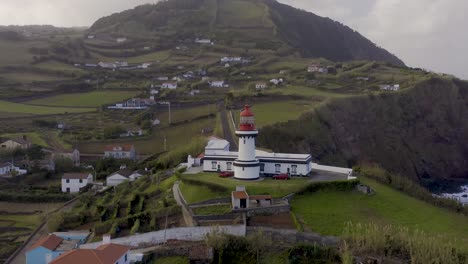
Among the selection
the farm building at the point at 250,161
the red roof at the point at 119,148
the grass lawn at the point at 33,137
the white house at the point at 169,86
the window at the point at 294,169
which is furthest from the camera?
the white house at the point at 169,86

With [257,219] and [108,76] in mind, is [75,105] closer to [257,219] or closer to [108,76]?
[108,76]

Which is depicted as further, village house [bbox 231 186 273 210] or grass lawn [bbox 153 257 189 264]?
village house [bbox 231 186 273 210]

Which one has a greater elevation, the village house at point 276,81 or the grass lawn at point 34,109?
the village house at point 276,81

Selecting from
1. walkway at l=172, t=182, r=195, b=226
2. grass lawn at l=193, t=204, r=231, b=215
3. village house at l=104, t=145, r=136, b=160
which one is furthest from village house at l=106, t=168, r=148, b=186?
grass lawn at l=193, t=204, r=231, b=215

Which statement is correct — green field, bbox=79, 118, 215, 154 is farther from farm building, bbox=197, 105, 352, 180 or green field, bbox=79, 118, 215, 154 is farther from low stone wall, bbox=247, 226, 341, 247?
low stone wall, bbox=247, 226, 341, 247

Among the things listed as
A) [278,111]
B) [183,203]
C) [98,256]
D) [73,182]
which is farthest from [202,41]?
[98,256]

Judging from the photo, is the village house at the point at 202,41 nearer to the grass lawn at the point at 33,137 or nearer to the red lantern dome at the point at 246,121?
the grass lawn at the point at 33,137

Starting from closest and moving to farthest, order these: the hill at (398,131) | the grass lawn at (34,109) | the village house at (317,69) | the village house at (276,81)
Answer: the hill at (398,131), the grass lawn at (34,109), the village house at (276,81), the village house at (317,69)

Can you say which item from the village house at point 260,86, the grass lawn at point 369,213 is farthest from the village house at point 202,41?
the grass lawn at point 369,213
